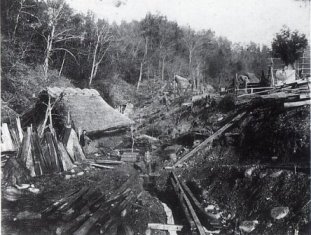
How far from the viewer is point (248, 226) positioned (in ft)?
23.2

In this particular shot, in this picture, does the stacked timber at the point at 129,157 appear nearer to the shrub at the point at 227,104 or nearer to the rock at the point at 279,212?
the shrub at the point at 227,104

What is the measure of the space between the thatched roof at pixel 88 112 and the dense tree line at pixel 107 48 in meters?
1.89

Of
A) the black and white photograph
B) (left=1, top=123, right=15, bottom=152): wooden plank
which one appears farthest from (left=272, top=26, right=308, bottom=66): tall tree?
(left=1, top=123, right=15, bottom=152): wooden plank

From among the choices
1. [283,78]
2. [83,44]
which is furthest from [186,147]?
[83,44]

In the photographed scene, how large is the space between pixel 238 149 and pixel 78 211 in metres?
6.49

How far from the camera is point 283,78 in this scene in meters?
23.5

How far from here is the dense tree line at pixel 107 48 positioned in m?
23.4

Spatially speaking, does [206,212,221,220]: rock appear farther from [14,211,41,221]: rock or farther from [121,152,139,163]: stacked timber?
[121,152,139,163]: stacked timber

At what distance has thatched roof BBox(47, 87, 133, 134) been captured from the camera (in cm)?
1603

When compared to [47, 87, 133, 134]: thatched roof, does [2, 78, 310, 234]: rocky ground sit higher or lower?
lower

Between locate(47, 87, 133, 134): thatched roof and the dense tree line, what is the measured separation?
1.89 metres

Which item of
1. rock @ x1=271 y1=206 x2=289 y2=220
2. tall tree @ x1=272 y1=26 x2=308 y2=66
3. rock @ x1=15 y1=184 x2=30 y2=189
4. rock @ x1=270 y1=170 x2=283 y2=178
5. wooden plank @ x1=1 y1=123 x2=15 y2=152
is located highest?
tall tree @ x1=272 y1=26 x2=308 y2=66

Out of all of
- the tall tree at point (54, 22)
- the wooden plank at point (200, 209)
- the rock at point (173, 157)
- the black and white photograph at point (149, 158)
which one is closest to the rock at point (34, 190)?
the black and white photograph at point (149, 158)

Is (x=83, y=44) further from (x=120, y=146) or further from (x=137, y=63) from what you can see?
(x=120, y=146)
